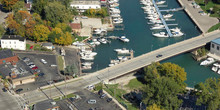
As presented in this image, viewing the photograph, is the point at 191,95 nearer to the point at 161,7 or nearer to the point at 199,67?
the point at 199,67

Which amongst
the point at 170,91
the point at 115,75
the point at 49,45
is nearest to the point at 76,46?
the point at 49,45

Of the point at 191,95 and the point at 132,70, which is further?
the point at 132,70

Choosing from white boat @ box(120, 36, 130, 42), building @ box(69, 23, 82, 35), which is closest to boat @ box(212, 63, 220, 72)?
white boat @ box(120, 36, 130, 42)

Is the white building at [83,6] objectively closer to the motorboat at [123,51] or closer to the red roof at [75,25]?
the red roof at [75,25]

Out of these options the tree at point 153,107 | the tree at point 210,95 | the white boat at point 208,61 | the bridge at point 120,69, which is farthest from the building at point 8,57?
the white boat at point 208,61

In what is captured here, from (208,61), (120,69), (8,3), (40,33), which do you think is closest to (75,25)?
(40,33)

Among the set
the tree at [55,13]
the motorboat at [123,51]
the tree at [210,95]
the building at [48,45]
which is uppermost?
the tree at [55,13]

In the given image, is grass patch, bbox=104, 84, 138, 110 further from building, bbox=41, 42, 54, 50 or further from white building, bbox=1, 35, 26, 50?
white building, bbox=1, 35, 26, 50
